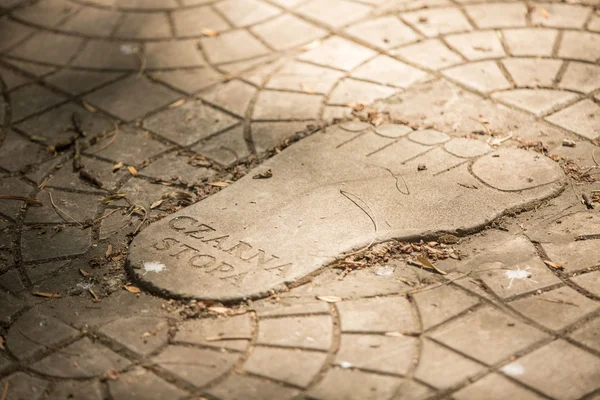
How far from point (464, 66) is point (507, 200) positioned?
4.27 feet

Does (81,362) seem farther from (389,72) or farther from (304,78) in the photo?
(389,72)

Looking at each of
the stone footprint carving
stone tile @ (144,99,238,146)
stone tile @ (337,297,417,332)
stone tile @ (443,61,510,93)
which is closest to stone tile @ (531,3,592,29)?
stone tile @ (443,61,510,93)

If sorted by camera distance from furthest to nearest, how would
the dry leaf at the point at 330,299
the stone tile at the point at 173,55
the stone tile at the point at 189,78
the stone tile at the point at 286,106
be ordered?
the stone tile at the point at 173,55 → the stone tile at the point at 189,78 → the stone tile at the point at 286,106 → the dry leaf at the point at 330,299

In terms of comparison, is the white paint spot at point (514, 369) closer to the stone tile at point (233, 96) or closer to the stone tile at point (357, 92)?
the stone tile at point (357, 92)

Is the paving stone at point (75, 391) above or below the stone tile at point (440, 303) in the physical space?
below

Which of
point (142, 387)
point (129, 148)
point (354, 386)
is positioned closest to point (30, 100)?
point (129, 148)

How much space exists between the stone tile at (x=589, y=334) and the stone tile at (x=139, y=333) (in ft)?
4.77

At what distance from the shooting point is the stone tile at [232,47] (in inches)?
174

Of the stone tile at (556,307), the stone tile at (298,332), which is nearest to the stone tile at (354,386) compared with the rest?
the stone tile at (298,332)

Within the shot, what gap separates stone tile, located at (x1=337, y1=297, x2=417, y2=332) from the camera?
2545 mm

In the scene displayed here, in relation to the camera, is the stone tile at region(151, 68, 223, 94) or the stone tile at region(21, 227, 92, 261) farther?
the stone tile at region(151, 68, 223, 94)

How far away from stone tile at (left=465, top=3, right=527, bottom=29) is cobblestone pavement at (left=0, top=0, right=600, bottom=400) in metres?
0.03

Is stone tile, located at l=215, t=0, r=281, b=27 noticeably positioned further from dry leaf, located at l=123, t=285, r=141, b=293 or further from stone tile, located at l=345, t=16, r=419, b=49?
dry leaf, located at l=123, t=285, r=141, b=293

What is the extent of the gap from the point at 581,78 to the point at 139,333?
281cm
